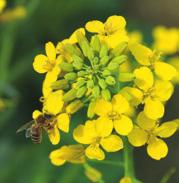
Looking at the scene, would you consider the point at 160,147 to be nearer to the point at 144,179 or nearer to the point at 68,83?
the point at 68,83

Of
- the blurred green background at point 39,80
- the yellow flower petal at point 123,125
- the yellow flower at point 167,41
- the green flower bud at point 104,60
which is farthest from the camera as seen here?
the blurred green background at point 39,80

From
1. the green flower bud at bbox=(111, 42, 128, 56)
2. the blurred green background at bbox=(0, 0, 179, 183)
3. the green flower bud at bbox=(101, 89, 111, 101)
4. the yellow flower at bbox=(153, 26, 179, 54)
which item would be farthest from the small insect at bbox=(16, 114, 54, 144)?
the yellow flower at bbox=(153, 26, 179, 54)

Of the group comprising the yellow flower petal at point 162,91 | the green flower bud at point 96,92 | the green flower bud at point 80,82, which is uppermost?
the green flower bud at point 80,82

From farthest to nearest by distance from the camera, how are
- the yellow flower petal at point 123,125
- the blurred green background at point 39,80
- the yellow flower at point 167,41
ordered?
the blurred green background at point 39,80, the yellow flower at point 167,41, the yellow flower petal at point 123,125

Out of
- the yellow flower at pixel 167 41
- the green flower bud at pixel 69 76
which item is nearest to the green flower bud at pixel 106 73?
the green flower bud at pixel 69 76

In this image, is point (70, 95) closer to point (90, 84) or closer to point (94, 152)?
point (90, 84)

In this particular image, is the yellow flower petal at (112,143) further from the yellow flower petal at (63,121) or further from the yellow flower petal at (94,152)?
the yellow flower petal at (63,121)

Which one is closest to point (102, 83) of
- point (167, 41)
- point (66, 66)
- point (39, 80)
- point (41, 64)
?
point (66, 66)

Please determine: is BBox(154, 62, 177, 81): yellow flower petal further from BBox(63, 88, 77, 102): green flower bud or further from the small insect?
the small insect
